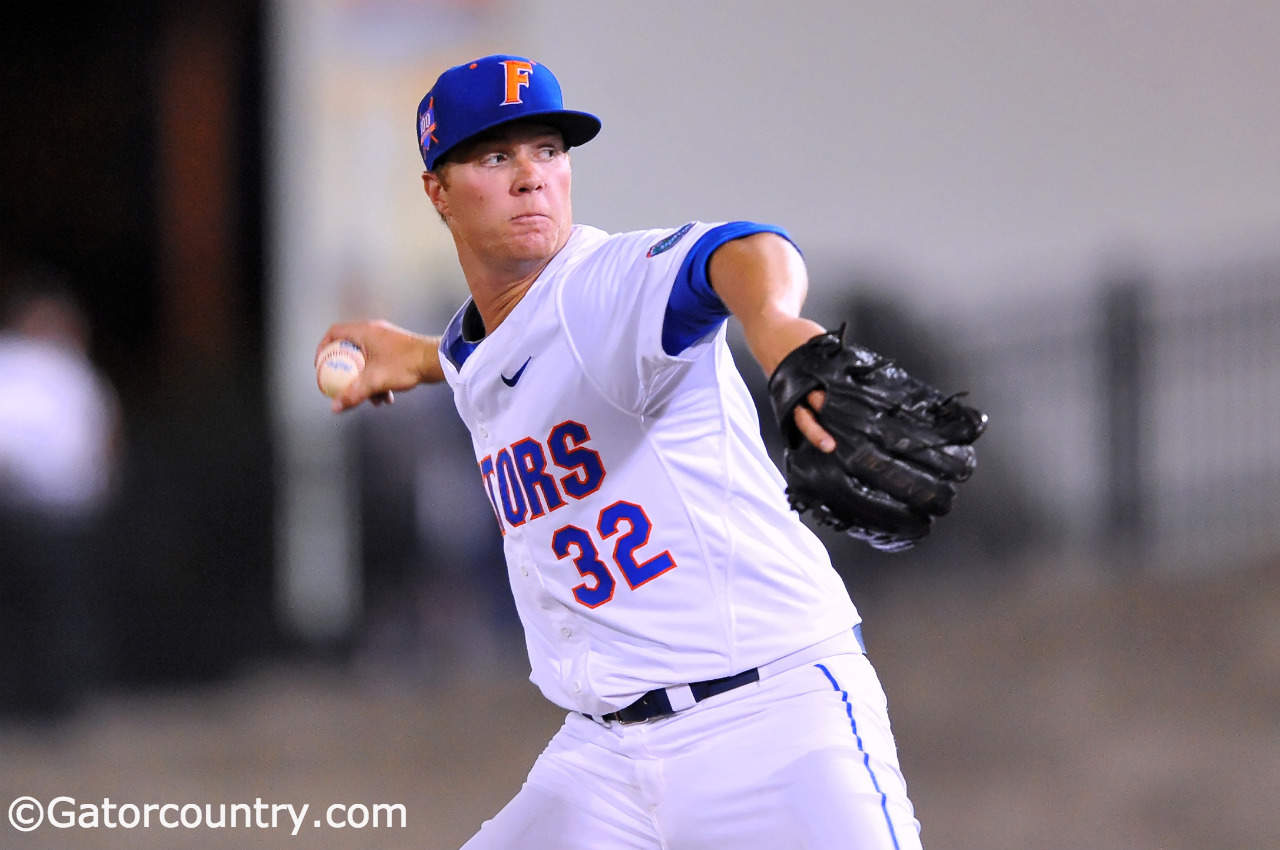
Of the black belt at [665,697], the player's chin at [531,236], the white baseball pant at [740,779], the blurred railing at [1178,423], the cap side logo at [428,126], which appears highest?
the cap side logo at [428,126]

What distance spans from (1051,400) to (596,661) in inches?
266

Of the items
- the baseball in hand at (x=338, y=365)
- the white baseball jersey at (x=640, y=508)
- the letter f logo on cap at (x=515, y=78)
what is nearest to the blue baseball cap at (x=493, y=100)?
the letter f logo on cap at (x=515, y=78)

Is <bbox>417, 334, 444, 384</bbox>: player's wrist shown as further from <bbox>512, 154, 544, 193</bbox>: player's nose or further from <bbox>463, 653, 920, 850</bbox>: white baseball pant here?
<bbox>463, 653, 920, 850</bbox>: white baseball pant

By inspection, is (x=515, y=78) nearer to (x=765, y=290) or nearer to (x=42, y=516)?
(x=765, y=290)

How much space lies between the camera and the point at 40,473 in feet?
29.3

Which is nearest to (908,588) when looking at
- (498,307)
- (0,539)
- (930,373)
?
(930,373)

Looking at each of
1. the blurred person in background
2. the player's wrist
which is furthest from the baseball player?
the blurred person in background

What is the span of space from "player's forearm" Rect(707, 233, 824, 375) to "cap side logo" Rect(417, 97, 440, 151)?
1130 millimetres

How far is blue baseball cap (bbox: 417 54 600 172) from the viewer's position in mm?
3375

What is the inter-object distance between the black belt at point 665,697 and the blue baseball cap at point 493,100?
4.11 feet

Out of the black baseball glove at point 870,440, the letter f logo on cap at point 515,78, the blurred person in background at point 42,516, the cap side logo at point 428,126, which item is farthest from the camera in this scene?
the blurred person in background at point 42,516

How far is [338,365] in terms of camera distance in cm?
414

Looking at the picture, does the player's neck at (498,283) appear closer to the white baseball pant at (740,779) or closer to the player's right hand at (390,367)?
the player's right hand at (390,367)

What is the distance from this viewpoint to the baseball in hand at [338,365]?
4094mm
